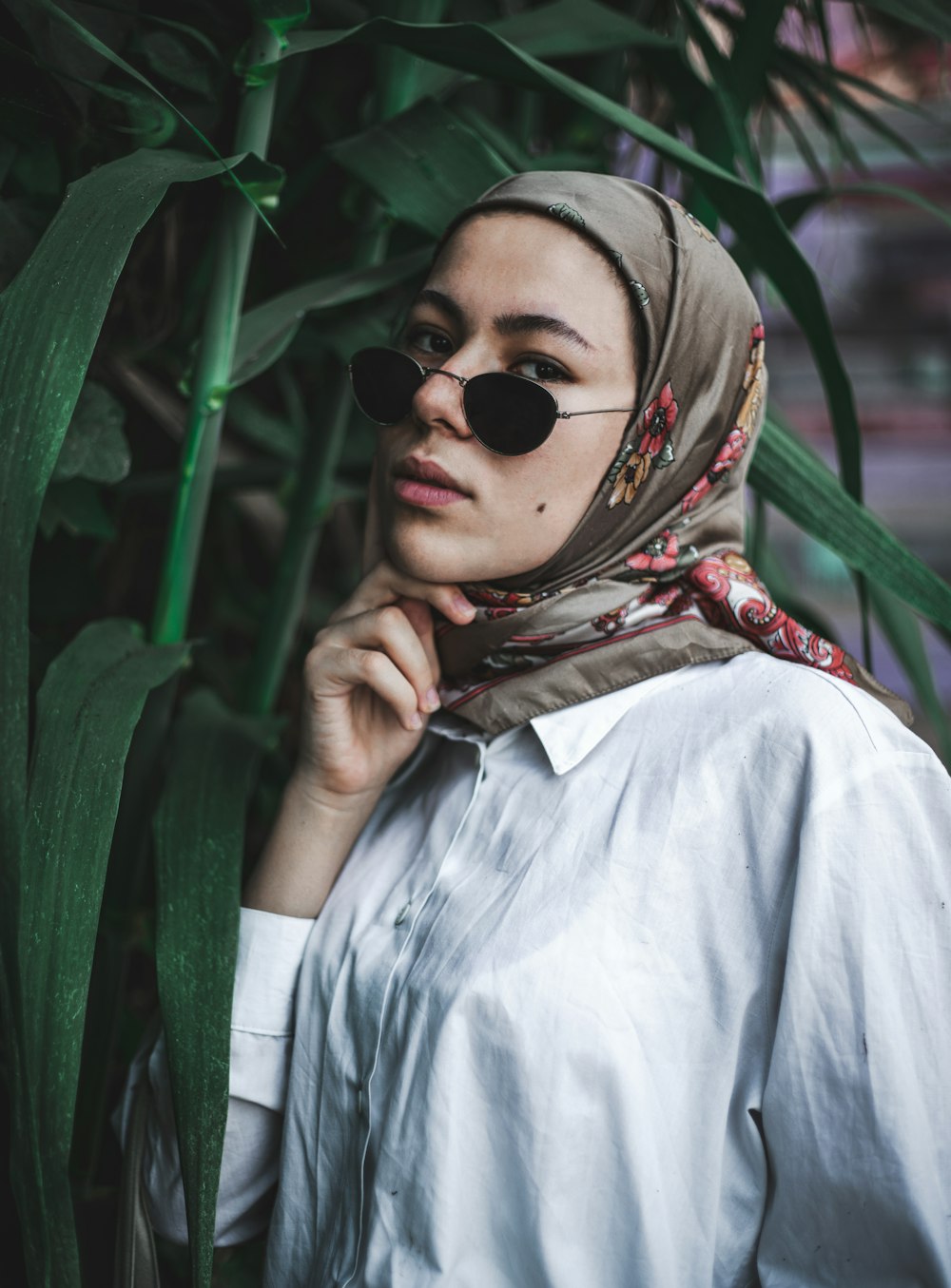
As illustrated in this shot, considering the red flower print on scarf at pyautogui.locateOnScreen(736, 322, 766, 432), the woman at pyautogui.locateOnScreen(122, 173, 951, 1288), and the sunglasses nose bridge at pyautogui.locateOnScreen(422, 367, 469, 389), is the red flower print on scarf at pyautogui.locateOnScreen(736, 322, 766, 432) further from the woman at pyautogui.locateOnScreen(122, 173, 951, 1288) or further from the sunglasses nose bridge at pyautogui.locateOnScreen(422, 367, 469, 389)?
the sunglasses nose bridge at pyautogui.locateOnScreen(422, 367, 469, 389)

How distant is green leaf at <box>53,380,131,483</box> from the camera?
90 cm

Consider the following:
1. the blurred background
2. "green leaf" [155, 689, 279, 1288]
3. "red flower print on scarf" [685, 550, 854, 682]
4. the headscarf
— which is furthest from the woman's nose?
the blurred background

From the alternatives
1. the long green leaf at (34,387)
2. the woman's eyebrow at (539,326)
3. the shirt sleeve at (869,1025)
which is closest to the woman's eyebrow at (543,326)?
the woman's eyebrow at (539,326)

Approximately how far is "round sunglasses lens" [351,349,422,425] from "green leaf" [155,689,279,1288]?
1.00 feet

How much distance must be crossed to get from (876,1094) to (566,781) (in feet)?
0.92

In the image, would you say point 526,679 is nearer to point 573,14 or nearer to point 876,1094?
point 876,1094

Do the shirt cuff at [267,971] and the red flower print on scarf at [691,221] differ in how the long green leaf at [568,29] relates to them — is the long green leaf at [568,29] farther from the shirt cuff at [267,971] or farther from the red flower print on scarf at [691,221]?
the shirt cuff at [267,971]

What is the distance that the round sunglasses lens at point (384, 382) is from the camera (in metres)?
0.82

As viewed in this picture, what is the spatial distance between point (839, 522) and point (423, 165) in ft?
1.49

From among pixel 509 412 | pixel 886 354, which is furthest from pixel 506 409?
pixel 886 354

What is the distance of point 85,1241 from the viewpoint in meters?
0.96

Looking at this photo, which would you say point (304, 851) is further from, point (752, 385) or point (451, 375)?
point (752, 385)

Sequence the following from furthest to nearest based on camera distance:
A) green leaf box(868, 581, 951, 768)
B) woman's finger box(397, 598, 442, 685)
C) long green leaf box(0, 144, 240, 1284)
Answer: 1. green leaf box(868, 581, 951, 768)
2. woman's finger box(397, 598, 442, 685)
3. long green leaf box(0, 144, 240, 1284)

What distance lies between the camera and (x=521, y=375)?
768 mm
